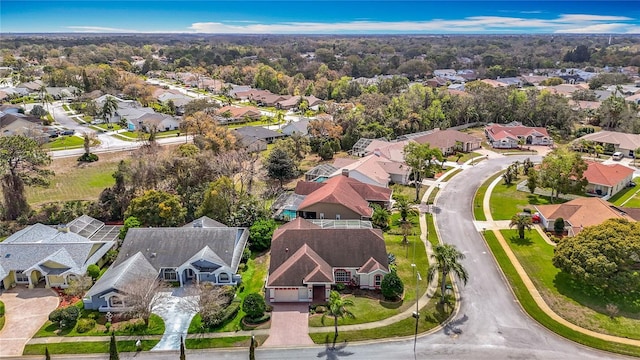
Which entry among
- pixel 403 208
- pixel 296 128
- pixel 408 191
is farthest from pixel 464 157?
pixel 296 128

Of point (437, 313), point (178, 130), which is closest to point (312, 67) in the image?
point (178, 130)

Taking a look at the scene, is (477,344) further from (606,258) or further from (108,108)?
(108,108)

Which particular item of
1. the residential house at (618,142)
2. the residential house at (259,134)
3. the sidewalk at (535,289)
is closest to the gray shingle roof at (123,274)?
the sidewalk at (535,289)

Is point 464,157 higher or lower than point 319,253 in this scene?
higher

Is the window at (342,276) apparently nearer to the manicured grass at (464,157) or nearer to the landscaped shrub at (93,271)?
the landscaped shrub at (93,271)

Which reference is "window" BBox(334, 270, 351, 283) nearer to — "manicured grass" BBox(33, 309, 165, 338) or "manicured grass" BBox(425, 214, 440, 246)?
"manicured grass" BBox(425, 214, 440, 246)

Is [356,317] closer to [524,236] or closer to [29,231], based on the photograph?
[524,236]

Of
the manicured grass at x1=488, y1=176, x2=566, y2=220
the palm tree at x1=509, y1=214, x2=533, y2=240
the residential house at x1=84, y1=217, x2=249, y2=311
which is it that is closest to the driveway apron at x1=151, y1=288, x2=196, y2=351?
the residential house at x1=84, y1=217, x2=249, y2=311
